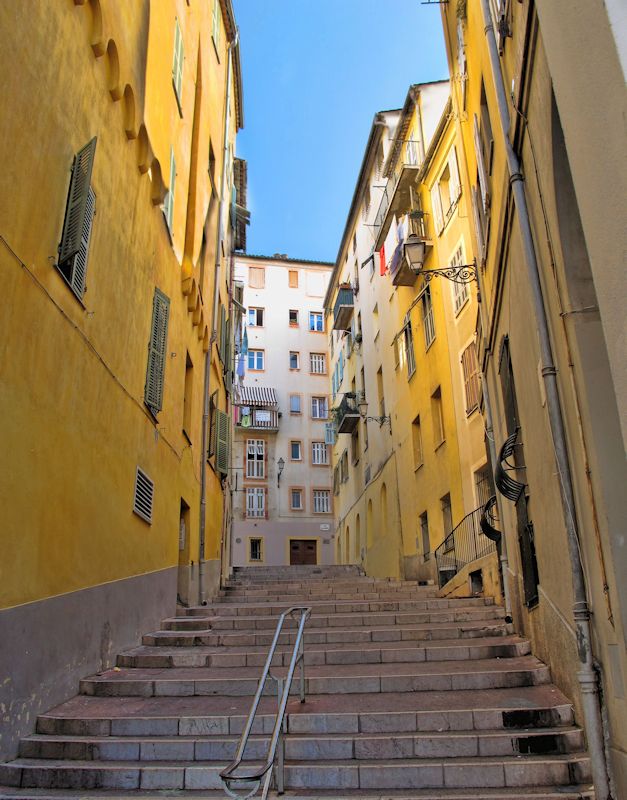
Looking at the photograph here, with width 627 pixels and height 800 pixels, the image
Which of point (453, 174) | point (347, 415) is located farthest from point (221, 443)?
point (347, 415)

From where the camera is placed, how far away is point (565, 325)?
4.91 meters

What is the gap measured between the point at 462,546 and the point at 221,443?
21.2 ft

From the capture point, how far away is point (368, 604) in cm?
1076

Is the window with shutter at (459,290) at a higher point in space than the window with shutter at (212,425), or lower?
higher

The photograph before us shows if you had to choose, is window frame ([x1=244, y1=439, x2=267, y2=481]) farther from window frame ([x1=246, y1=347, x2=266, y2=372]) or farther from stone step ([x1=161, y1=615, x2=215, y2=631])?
stone step ([x1=161, y1=615, x2=215, y2=631])

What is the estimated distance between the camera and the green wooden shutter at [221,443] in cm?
1659

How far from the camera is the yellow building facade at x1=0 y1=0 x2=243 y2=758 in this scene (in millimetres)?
5418

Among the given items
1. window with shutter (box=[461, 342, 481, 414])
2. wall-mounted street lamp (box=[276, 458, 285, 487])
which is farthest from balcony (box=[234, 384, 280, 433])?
window with shutter (box=[461, 342, 481, 414])

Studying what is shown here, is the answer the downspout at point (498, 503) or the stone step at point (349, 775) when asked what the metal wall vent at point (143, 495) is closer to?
the stone step at point (349, 775)

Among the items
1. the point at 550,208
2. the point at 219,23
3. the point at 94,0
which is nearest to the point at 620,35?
the point at 550,208

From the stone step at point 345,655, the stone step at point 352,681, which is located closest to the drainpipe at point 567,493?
the stone step at point 352,681

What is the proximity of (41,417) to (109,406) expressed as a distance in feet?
6.37

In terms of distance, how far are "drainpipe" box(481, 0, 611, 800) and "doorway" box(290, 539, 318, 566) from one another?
106ft

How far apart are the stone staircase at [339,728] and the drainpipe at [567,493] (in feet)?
1.32
